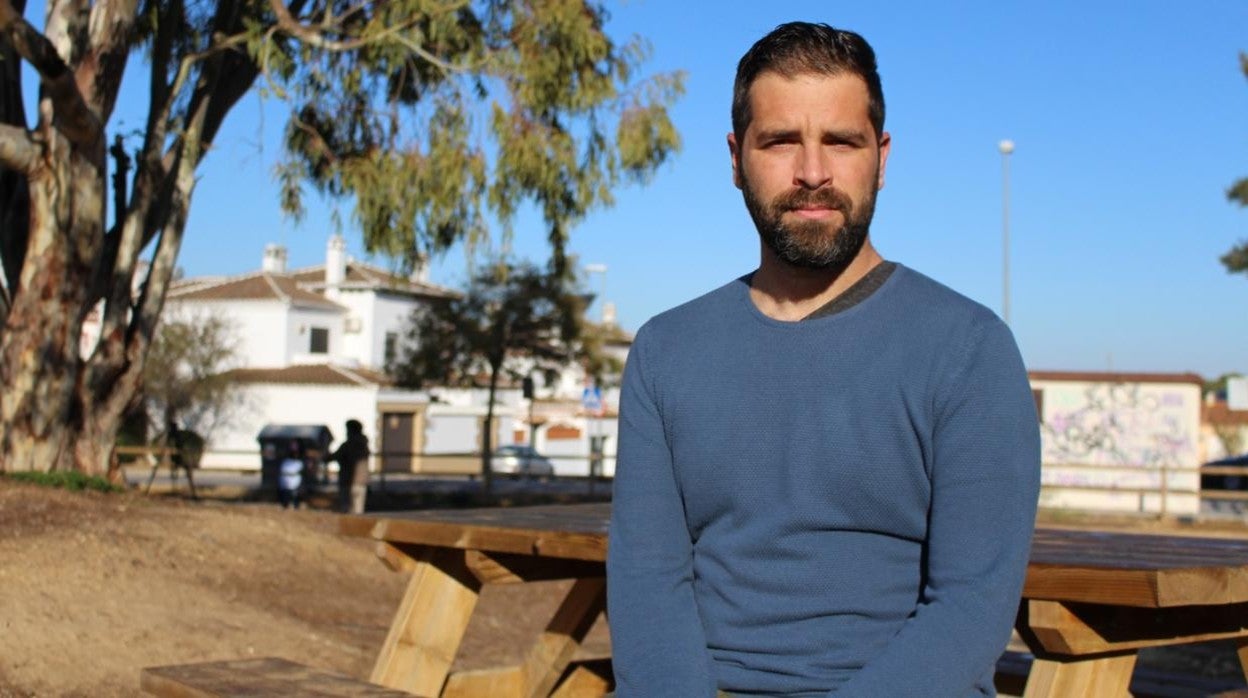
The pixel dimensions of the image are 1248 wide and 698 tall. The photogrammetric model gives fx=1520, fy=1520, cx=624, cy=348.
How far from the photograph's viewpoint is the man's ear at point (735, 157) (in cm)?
239

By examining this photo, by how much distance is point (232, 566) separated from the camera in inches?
392

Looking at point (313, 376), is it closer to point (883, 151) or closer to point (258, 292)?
point (258, 292)

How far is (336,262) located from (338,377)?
7215 millimetres

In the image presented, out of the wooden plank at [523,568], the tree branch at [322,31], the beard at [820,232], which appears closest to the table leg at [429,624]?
the wooden plank at [523,568]

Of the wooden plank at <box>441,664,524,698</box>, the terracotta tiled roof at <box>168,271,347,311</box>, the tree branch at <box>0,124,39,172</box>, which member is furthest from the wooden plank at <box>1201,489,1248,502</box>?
the terracotta tiled roof at <box>168,271,347,311</box>

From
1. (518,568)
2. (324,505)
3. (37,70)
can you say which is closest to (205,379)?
(324,505)

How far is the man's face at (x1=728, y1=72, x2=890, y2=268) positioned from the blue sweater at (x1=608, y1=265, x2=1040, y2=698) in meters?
0.10

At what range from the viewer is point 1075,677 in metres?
3.32

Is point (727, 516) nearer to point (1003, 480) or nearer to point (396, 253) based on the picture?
point (1003, 480)

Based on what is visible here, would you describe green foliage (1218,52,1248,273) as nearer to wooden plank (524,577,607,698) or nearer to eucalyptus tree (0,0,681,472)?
eucalyptus tree (0,0,681,472)

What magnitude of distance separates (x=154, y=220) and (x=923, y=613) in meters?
12.9

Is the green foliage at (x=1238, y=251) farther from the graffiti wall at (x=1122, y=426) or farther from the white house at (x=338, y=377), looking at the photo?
the white house at (x=338, y=377)

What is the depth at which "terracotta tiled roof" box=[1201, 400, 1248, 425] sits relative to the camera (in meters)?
56.2

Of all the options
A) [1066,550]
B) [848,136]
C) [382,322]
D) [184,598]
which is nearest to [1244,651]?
[1066,550]
